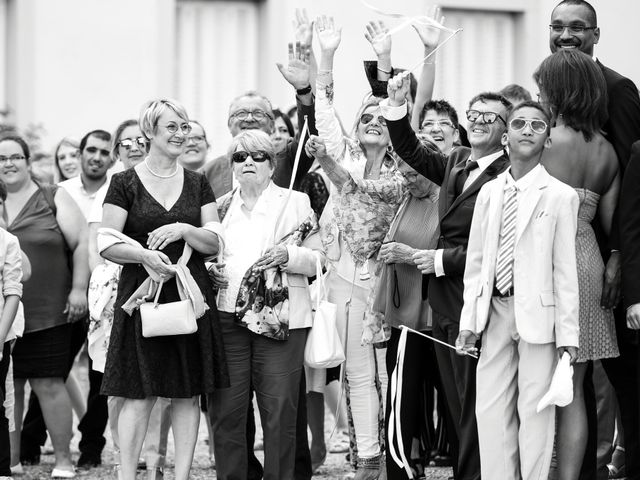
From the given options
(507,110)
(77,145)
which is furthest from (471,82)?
(507,110)

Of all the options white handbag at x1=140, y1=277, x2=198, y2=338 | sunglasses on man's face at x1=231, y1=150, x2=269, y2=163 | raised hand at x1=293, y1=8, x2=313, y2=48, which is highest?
raised hand at x1=293, y1=8, x2=313, y2=48

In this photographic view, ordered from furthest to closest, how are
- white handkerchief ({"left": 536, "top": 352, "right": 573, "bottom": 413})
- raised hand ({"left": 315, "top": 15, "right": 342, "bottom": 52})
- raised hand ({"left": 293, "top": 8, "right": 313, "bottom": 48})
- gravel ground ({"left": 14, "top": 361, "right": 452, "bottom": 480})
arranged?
gravel ground ({"left": 14, "top": 361, "right": 452, "bottom": 480}), raised hand ({"left": 293, "top": 8, "right": 313, "bottom": 48}), raised hand ({"left": 315, "top": 15, "right": 342, "bottom": 52}), white handkerchief ({"left": 536, "top": 352, "right": 573, "bottom": 413})

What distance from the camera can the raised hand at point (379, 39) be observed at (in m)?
6.59

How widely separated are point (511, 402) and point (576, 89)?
1613 millimetres

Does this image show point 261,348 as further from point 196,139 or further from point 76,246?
point 196,139

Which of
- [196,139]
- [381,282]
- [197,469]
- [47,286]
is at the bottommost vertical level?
[197,469]

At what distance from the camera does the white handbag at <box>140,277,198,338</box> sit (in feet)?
20.9

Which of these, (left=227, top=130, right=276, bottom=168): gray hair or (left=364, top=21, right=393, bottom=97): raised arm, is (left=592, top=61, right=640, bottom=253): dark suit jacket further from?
(left=227, top=130, right=276, bottom=168): gray hair

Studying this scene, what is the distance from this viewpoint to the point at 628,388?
6.45m

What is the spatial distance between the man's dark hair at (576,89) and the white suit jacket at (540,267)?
0.44 m

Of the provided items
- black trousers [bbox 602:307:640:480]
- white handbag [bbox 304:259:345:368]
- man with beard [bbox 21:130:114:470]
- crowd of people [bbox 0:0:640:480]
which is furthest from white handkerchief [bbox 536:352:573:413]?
man with beard [bbox 21:130:114:470]

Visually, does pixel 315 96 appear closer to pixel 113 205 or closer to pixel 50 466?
pixel 113 205

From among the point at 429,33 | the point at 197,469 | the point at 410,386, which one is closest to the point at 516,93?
the point at 429,33

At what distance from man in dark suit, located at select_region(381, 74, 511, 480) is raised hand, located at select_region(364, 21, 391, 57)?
29 cm
